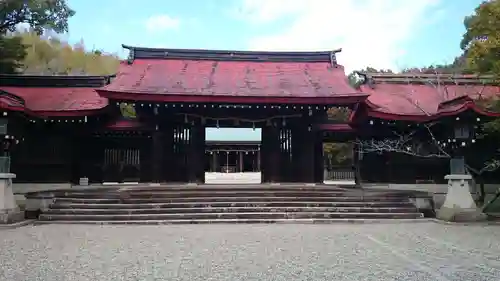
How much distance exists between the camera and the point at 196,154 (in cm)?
1416

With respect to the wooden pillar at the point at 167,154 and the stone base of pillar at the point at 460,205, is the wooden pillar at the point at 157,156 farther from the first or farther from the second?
the stone base of pillar at the point at 460,205

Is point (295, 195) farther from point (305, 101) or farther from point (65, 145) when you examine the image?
point (65, 145)

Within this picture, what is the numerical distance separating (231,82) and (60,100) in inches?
257

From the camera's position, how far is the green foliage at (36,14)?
49.8 ft

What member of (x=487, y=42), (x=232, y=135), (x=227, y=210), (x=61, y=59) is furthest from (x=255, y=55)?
(x=61, y=59)

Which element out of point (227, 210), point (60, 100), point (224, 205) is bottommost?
point (227, 210)

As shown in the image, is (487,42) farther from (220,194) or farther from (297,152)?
(220,194)

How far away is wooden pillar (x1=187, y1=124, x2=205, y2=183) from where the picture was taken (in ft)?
46.4

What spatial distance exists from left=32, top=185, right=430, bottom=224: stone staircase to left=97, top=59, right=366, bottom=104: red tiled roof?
10.0 ft

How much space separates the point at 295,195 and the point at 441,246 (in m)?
5.32

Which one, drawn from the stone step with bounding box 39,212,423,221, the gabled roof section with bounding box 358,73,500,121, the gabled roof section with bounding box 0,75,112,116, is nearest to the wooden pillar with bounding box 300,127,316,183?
the gabled roof section with bounding box 358,73,500,121

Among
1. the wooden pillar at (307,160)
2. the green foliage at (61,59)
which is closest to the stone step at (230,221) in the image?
the wooden pillar at (307,160)

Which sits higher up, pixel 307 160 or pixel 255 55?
pixel 255 55

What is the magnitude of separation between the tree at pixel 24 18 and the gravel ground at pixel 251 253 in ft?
32.5
